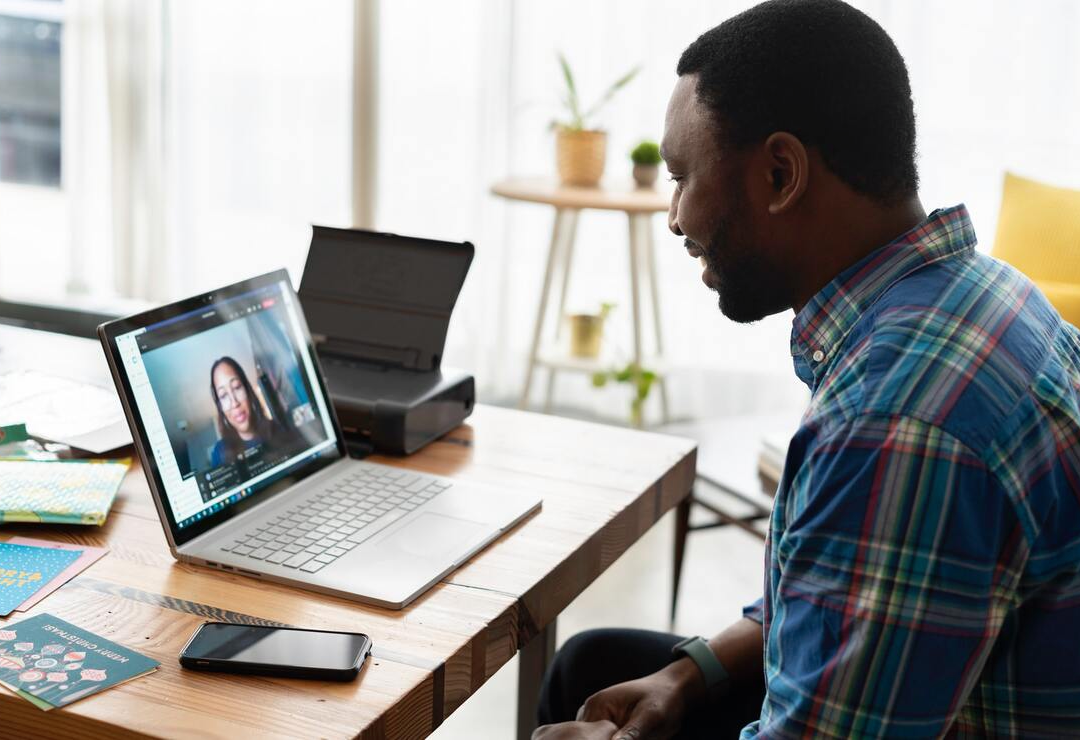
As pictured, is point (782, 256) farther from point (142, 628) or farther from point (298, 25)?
point (298, 25)

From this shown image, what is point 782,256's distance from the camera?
1033mm

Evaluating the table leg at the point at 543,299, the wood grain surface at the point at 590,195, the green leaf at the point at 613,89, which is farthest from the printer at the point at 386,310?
the green leaf at the point at 613,89

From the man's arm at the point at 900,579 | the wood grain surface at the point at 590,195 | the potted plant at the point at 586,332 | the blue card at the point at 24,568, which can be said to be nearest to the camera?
the man's arm at the point at 900,579

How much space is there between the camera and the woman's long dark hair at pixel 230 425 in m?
1.23

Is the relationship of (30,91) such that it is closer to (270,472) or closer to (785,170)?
(270,472)

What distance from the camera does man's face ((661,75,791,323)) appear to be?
3.37 ft

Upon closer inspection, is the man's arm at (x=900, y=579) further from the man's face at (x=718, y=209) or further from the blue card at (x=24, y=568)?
the blue card at (x=24, y=568)

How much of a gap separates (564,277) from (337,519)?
7.79 ft

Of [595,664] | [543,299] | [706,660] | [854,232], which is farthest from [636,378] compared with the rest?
[854,232]

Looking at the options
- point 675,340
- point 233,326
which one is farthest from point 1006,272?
point 675,340

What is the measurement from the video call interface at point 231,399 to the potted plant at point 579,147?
2023 millimetres

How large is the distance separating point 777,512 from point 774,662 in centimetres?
12

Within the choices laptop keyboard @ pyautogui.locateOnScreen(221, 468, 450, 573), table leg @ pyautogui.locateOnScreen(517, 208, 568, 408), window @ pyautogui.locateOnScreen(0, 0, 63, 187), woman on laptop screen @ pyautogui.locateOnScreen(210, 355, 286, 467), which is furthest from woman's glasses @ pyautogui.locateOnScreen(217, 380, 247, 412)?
window @ pyautogui.locateOnScreen(0, 0, 63, 187)

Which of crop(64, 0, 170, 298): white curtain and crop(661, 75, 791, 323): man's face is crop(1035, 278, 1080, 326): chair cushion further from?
crop(64, 0, 170, 298): white curtain
